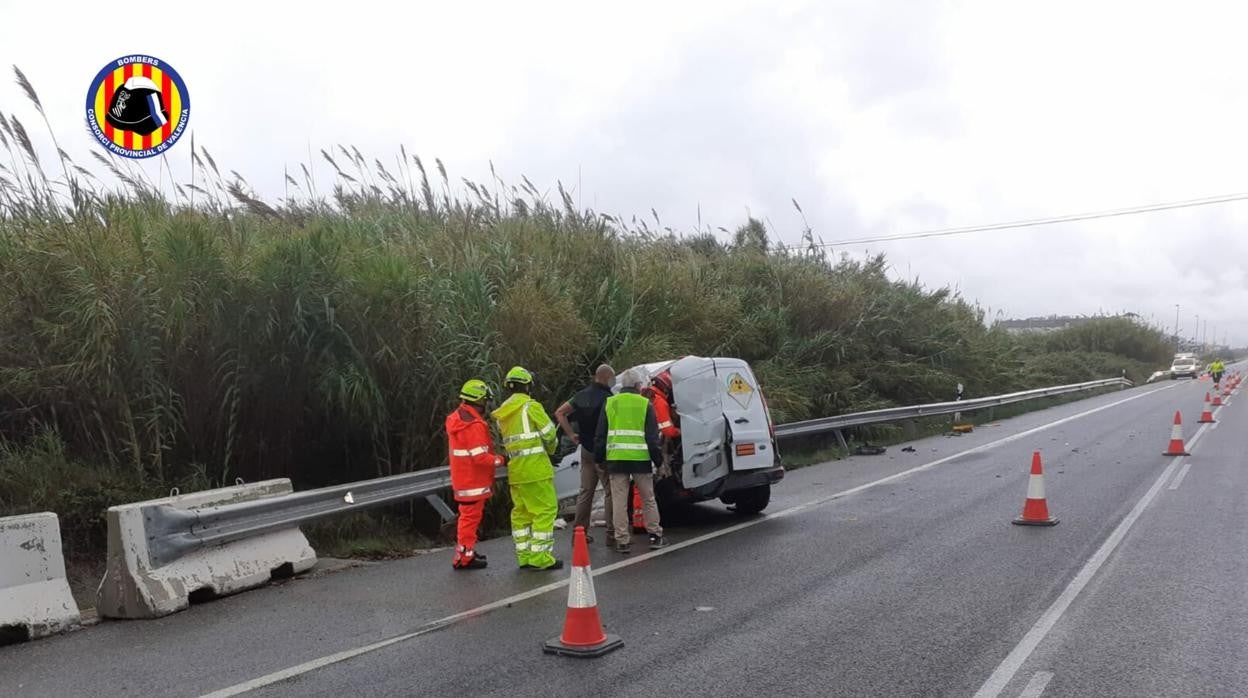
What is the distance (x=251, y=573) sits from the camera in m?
7.98

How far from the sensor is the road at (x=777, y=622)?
5352mm

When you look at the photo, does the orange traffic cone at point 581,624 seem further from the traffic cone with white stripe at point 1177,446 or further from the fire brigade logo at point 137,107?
the traffic cone with white stripe at point 1177,446

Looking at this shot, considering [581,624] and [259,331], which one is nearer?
[581,624]

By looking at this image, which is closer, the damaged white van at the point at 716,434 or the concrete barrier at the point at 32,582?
the concrete barrier at the point at 32,582

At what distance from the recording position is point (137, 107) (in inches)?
479

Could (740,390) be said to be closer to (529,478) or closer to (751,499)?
(751,499)

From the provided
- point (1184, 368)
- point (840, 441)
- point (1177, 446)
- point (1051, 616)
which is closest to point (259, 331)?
point (1051, 616)

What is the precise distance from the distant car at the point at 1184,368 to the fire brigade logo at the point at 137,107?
73890 millimetres

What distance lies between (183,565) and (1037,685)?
19.7ft

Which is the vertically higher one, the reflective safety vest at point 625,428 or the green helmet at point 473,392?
the green helmet at point 473,392

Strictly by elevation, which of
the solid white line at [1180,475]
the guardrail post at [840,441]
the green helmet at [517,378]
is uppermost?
the green helmet at [517,378]

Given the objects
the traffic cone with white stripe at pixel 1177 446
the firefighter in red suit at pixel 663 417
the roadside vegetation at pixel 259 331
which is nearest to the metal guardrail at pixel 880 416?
the roadside vegetation at pixel 259 331

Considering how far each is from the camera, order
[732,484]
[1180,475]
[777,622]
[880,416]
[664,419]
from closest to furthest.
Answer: [777,622], [664,419], [732,484], [1180,475], [880,416]

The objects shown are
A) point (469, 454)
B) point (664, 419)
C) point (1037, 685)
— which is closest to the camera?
point (1037, 685)
